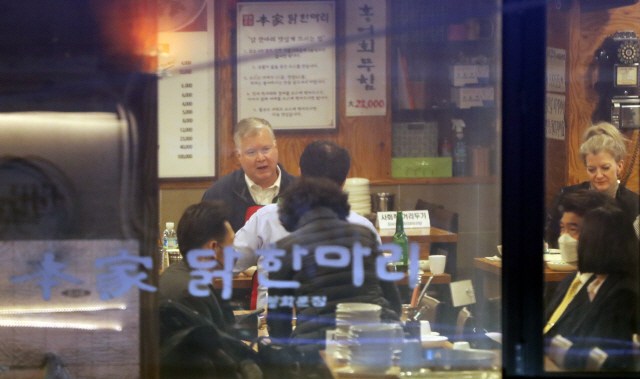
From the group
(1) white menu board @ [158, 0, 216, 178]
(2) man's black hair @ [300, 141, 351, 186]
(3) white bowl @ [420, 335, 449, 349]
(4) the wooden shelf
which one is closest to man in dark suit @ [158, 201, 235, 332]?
(1) white menu board @ [158, 0, 216, 178]

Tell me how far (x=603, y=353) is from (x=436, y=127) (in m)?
0.96

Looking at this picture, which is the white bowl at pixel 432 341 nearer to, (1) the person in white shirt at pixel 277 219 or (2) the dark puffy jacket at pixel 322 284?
(2) the dark puffy jacket at pixel 322 284

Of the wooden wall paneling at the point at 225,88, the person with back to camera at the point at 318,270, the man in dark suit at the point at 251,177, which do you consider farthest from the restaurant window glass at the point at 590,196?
the wooden wall paneling at the point at 225,88

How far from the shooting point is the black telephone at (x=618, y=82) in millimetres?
2562

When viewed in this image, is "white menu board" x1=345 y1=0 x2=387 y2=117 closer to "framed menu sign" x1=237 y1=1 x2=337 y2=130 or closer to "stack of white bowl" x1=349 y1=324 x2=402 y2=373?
"framed menu sign" x1=237 y1=1 x2=337 y2=130

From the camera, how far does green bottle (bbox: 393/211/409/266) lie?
2246mm

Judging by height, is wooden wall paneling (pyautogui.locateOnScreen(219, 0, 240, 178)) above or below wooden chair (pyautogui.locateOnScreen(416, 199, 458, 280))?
above

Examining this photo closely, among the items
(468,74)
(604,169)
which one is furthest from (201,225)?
(604,169)

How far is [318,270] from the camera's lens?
220 cm

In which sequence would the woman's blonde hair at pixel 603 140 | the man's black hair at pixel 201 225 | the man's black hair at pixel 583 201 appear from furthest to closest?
the woman's blonde hair at pixel 603 140
the man's black hair at pixel 583 201
the man's black hair at pixel 201 225

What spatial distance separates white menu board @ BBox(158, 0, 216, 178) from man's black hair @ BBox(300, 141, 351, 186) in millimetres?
314

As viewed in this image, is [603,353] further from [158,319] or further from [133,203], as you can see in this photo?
[133,203]

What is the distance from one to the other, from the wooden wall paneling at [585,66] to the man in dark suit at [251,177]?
3.49ft

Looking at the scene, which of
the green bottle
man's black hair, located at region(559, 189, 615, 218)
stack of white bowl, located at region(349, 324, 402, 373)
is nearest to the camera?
stack of white bowl, located at region(349, 324, 402, 373)
